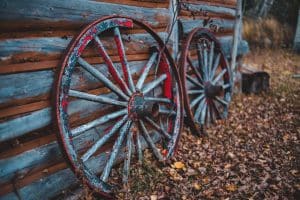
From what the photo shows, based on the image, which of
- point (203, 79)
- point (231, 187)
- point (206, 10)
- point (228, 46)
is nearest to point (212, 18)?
point (206, 10)

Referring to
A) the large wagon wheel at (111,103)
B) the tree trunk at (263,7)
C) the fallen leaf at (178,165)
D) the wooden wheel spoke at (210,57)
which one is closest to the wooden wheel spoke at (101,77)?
the large wagon wheel at (111,103)

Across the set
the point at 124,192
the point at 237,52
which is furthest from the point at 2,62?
the point at 237,52

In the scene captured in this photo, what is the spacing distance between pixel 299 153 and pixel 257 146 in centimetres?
59

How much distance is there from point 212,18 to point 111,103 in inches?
126

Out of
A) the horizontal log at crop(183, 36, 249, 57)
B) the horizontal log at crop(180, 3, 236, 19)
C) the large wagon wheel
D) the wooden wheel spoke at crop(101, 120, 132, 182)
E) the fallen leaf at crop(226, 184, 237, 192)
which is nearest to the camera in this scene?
the large wagon wheel

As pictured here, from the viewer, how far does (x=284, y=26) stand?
12047mm

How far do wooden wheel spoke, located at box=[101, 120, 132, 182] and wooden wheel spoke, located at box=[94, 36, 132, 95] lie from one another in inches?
16.1

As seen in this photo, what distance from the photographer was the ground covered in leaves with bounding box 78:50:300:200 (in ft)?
12.3

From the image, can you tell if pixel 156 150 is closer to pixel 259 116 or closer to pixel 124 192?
pixel 124 192

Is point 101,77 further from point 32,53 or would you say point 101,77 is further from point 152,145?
point 152,145

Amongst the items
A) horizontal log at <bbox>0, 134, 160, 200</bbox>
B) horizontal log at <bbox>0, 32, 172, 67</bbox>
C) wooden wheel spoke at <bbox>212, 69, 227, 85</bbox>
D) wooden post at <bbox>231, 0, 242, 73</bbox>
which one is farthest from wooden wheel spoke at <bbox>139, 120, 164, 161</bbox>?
wooden post at <bbox>231, 0, 242, 73</bbox>

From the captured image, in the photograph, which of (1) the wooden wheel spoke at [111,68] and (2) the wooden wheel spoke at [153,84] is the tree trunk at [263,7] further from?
(1) the wooden wheel spoke at [111,68]

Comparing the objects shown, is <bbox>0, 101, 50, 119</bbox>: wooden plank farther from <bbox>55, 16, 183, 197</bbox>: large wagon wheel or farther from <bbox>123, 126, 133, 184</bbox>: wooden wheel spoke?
<bbox>123, 126, 133, 184</bbox>: wooden wheel spoke

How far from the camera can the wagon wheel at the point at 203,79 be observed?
17.6 feet
